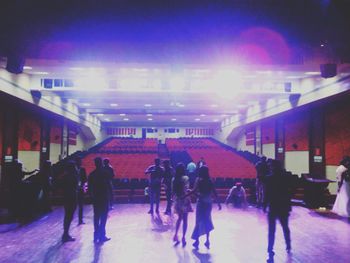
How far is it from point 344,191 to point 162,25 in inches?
278

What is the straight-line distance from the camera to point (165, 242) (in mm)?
5633

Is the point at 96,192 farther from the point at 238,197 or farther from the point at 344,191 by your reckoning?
the point at 344,191

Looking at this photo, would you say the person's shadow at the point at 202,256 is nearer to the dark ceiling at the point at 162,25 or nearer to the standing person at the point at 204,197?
the standing person at the point at 204,197

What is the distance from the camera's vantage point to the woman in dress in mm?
8258

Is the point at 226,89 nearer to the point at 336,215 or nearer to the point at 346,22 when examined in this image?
the point at 336,215

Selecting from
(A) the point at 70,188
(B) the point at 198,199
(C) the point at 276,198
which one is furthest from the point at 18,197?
(C) the point at 276,198

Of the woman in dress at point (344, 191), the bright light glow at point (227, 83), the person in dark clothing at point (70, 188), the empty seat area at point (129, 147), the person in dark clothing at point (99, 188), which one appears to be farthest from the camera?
the empty seat area at point (129, 147)

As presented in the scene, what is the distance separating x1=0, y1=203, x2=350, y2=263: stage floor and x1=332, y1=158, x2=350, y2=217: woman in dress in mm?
372

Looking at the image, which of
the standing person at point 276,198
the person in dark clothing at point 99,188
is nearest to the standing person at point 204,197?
the standing person at point 276,198

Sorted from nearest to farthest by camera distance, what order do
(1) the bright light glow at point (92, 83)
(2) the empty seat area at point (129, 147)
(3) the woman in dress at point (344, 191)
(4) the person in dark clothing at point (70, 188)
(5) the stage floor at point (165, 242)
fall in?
(5) the stage floor at point (165, 242) < (4) the person in dark clothing at point (70, 188) < (3) the woman in dress at point (344, 191) < (1) the bright light glow at point (92, 83) < (2) the empty seat area at point (129, 147)

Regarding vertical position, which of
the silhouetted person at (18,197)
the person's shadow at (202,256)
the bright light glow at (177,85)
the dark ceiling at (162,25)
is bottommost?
the person's shadow at (202,256)

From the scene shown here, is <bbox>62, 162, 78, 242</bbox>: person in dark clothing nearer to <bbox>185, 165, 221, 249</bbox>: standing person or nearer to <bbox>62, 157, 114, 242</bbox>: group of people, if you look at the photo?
<bbox>62, 157, 114, 242</bbox>: group of people

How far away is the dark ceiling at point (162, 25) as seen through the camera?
459cm

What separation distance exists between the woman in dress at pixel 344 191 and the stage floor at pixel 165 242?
0.37m
